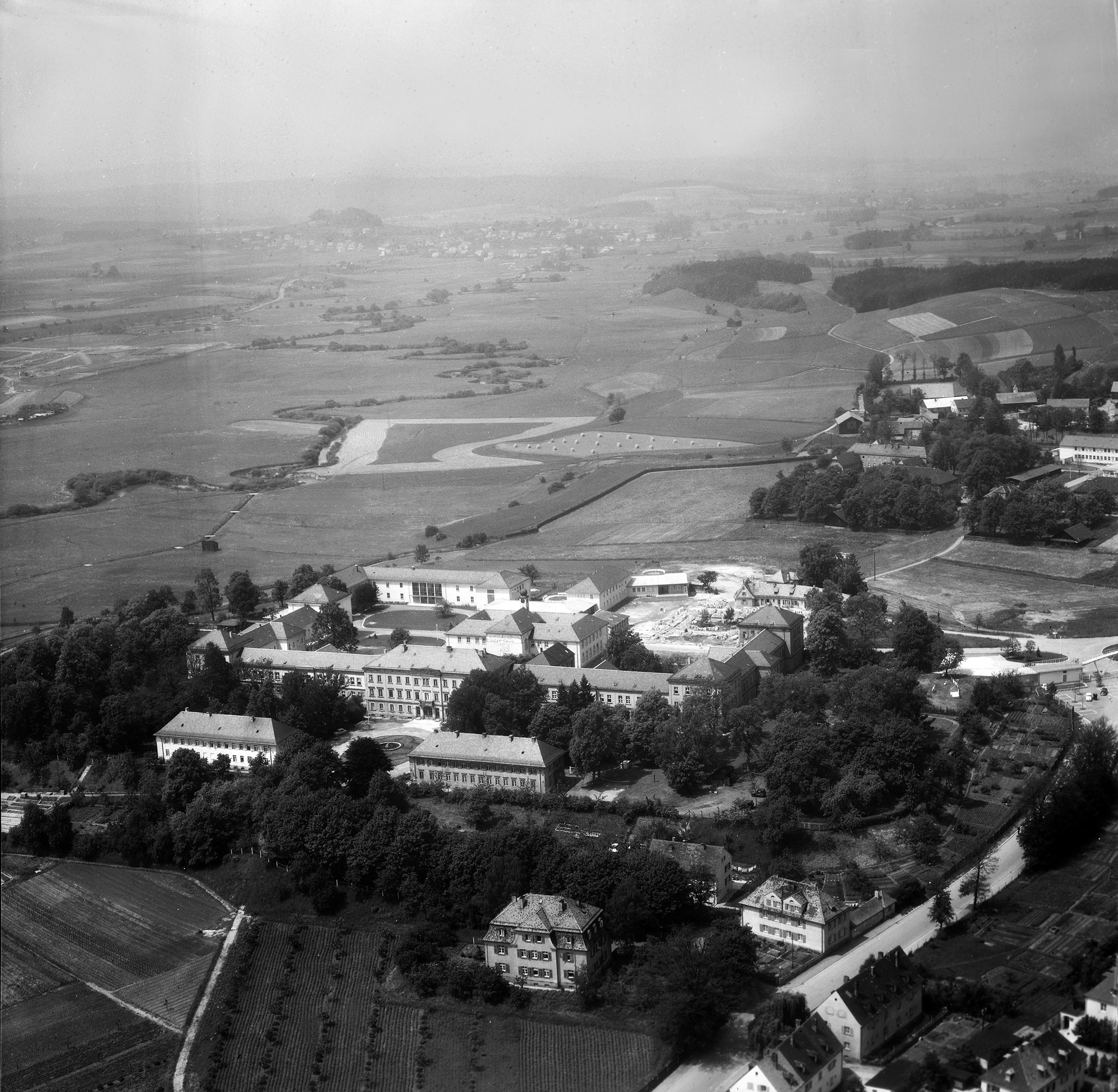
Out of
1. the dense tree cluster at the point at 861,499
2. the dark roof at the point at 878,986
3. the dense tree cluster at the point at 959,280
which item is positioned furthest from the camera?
the dense tree cluster at the point at 959,280

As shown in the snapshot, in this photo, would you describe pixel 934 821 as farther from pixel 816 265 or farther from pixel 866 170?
pixel 816 265

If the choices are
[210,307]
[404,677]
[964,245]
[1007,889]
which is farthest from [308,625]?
Answer: [964,245]

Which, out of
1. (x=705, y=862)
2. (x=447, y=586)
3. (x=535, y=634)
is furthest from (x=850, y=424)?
(x=705, y=862)

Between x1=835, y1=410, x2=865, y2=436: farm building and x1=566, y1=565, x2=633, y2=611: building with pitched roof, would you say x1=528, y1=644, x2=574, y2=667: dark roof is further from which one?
x1=835, y1=410, x2=865, y2=436: farm building

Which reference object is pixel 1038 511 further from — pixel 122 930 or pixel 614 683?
pixel 122 930

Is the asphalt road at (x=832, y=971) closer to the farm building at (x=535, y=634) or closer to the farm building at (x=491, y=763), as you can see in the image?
the farm building at (x=491, y=763)

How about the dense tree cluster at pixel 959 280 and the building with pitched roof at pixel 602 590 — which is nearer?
the building with pitched roof at pixel 602 590

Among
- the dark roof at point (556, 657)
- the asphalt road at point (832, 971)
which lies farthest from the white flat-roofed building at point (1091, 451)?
the asphalt road at point (832, 971)
